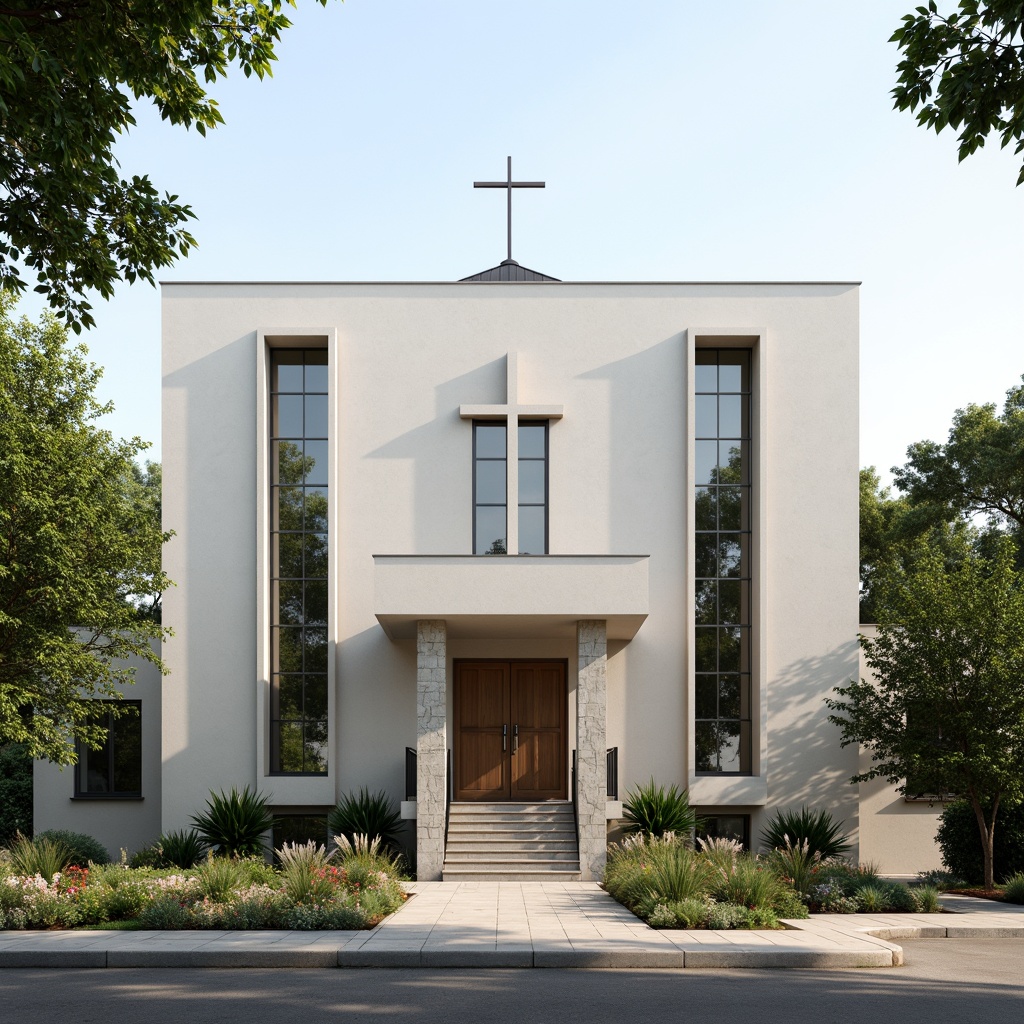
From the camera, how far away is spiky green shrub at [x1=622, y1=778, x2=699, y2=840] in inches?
678

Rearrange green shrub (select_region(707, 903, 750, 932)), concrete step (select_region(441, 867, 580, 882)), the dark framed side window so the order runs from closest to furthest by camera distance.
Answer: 1. green shrub (select_region(707, 903, 750, 932))
2. concrete step (select_region(441, 867, 580, 882))
3. the dark framed side window

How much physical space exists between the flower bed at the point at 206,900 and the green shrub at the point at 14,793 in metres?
10.7

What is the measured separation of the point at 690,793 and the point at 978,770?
192 inches

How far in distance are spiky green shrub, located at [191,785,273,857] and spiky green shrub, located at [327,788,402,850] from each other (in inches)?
46.6

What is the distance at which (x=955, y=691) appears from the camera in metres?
16.5

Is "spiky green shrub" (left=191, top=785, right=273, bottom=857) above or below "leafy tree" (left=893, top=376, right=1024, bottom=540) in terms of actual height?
below

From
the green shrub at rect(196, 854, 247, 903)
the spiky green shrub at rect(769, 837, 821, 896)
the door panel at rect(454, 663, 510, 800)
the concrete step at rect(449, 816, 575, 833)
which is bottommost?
the concrete step at rect(449, 816, 575, 833)

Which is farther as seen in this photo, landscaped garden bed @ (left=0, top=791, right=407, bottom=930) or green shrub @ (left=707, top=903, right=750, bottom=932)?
landscaped garden bed @ (left=0, top=791, right=407, bottom=930)

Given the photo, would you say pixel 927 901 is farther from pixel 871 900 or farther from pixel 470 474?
pixel 470 474

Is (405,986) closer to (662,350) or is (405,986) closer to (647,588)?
(647,588)

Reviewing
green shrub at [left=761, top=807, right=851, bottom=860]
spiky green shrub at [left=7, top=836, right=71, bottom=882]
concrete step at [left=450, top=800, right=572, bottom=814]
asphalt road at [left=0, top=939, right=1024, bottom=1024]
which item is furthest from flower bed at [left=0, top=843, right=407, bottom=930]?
green shrub at [left=761, top=807, right=851, bottom=860]

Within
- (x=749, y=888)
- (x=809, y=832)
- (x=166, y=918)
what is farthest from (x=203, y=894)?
(x=809, y=832)

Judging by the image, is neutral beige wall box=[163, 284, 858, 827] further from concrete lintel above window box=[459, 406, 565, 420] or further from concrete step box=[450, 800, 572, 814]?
concrete step box=[450, 800, 572, 814]

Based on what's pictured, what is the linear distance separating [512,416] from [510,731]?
230 inches
